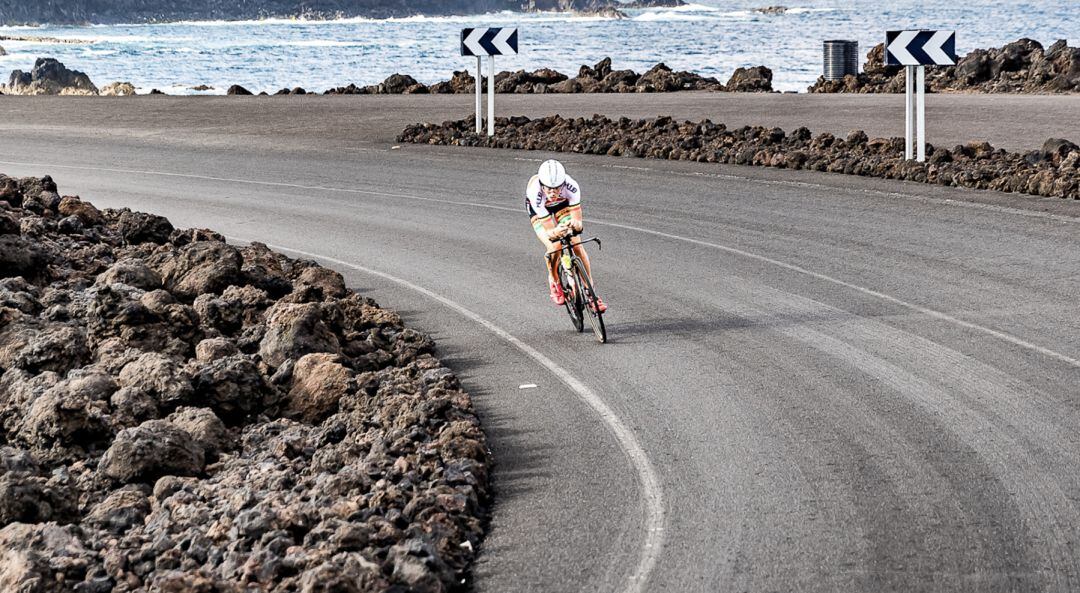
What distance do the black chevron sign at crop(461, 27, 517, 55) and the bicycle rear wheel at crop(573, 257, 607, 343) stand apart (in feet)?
53.6

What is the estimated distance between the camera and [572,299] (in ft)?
42.8

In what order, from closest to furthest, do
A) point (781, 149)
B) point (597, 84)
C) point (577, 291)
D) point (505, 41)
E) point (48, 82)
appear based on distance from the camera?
point (577, 291) < point (781, 149) < point (505, 41) < point (597, 84) < point (48, 82)

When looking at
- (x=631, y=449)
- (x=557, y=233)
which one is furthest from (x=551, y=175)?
(x=631, y=449)

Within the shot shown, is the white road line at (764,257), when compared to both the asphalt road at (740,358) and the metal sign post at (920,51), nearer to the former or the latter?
the asphalt road at (740,358)

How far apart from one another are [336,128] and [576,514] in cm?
2701

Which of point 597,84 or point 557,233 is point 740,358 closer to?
point 557,233

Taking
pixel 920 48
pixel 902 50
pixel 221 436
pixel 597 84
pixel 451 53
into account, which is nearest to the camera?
pixel 221 436

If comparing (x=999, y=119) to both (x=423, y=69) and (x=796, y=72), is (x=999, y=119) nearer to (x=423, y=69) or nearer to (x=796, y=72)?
(x=796, y=72)

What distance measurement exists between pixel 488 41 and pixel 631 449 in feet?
67.3

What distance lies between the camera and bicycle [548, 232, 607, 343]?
12.7 meters

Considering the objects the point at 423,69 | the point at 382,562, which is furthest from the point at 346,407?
the point at 423,69

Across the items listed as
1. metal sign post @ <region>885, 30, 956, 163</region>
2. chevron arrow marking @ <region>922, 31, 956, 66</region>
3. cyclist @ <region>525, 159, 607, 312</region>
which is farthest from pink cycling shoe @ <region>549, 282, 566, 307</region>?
chevron arrow marking @ <region>922, 31, 956, 66</region>

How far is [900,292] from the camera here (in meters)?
14.2

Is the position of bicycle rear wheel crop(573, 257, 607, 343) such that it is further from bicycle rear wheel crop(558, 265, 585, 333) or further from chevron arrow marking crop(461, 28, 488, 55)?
chevron arrow marking crop(461, 28, 488, 55)
